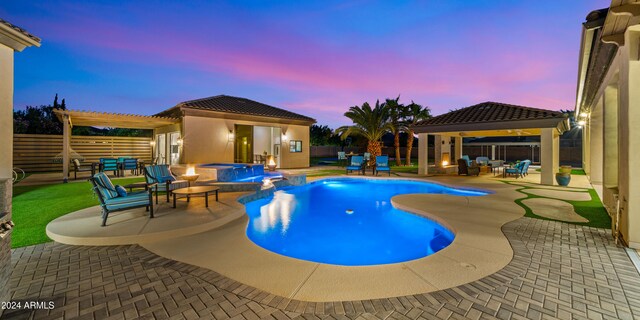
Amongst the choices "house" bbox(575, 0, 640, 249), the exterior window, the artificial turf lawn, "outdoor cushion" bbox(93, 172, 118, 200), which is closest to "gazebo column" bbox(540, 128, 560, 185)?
"house" bbox(575, 0, 640, 249)

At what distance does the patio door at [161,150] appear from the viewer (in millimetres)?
17234

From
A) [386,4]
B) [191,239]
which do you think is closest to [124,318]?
[191,239]

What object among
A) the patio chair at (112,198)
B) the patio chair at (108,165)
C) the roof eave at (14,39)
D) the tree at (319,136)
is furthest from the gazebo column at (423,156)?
the tree at (319,136)

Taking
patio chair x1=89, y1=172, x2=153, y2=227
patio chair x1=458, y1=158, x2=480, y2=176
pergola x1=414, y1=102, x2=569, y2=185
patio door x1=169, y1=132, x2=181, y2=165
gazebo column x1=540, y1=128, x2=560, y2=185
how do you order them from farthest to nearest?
1. patio door x1=169, y1=132, x2=181, y2=165
2. patio chair x1=458, y1=158, x2=480, y2=176
3. pergola x1=414, y1=102, x2=569, y2=185
4. gazebo column x1=540, y1=128, x2=560, y2=185
5. patio chair x1=89, y1=172, x2=153, y2=227

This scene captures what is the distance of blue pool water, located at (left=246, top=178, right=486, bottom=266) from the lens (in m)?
4.99

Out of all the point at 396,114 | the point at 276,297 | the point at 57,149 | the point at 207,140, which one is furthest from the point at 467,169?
the point at 57,149

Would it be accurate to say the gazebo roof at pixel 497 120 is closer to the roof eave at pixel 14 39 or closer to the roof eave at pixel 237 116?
the roof eave at pixel 237 116

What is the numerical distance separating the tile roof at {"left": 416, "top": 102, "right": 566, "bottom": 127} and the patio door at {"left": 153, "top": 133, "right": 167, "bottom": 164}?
16.1 metres

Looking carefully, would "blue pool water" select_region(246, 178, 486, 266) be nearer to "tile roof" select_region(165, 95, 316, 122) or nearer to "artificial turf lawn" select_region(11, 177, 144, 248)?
"artificial turf lawn" select_region(11, 177, 144, 248)

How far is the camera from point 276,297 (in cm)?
265

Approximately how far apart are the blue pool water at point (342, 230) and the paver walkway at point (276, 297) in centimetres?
189

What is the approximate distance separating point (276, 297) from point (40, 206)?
795cm

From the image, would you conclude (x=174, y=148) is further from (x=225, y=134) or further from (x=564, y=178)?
(x=564, y=178)

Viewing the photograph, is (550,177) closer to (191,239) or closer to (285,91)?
(191,239)
